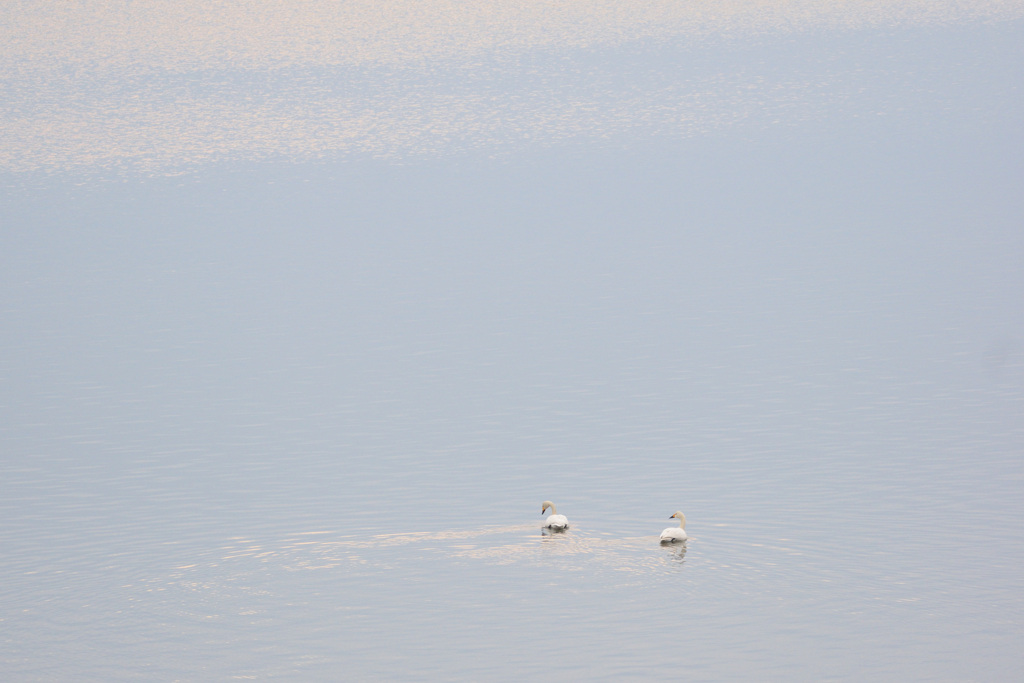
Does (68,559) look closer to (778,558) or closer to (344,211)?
(778,558)

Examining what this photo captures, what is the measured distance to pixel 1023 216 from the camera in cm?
6347

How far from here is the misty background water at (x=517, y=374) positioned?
1892 cm

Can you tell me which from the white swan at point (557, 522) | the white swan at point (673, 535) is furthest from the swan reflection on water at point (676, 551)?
the white swan at point (557, 522)

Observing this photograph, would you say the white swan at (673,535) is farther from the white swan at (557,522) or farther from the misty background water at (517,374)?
the white swan at (557,522)

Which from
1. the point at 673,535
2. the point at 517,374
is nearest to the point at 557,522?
the point at 673,535

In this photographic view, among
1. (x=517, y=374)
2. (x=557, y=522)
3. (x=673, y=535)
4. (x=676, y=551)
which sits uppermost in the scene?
(x=517, y=374)

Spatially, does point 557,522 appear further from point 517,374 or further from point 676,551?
point 517,374

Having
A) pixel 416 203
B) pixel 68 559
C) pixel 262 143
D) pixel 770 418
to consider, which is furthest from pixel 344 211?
pixel 68 559

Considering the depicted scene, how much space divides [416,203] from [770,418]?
156 feet

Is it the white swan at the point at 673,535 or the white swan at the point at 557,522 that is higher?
the white swan at the point at 557,522


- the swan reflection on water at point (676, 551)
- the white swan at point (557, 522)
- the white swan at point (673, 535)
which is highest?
the white swan at point (557, 522)

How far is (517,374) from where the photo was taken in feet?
122

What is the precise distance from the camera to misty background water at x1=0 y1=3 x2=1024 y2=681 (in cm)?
1892

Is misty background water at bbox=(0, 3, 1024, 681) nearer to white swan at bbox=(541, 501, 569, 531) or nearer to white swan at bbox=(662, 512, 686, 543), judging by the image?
white swan at bbox=(662, 512, 686, 543)
